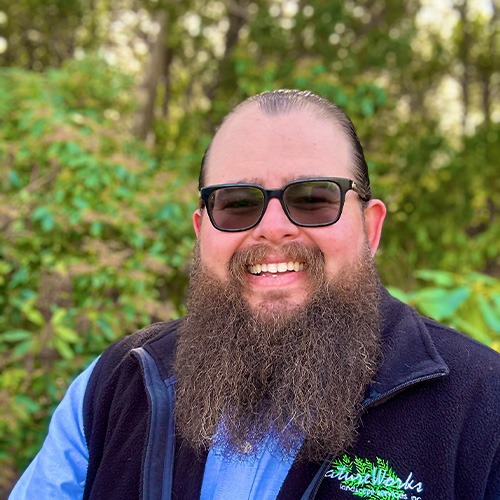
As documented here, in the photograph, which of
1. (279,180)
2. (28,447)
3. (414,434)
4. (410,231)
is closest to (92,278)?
(28,447)

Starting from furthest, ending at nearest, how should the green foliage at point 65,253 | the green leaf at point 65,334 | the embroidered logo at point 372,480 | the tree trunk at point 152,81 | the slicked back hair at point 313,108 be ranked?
1. the tree trunk at point 152,81
2. the green foliage at point 65,253
3. the green leaf at point 65,334
4. the slicked back hair at point 313,108
5. the embroidered logo at point 372,480

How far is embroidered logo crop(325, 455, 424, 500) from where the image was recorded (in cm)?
141

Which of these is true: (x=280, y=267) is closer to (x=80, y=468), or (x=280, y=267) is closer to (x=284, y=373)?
(x=284, y=373)

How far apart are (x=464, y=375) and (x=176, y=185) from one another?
2.90 meters

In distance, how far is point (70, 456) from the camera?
175cm

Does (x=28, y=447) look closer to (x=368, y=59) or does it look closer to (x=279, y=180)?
(x=279, y=180)

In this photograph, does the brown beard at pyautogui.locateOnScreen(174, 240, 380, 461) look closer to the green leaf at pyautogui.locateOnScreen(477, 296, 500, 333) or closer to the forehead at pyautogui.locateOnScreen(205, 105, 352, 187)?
the forehead at pyautogui.locateOnScreen(205, 105, 352, 187)

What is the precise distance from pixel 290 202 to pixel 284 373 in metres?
0.46

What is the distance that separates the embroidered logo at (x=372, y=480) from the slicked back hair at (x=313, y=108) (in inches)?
30.1

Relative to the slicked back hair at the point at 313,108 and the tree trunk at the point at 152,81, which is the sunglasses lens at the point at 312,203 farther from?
the tree trunk at the point at 152,81

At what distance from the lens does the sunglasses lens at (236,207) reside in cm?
166

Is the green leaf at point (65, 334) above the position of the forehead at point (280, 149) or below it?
below

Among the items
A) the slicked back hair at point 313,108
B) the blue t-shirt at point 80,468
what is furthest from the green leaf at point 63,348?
the slicked back hair at point 313,108

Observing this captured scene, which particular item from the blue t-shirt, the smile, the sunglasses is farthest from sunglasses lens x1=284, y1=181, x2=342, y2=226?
the blue t-shirt
